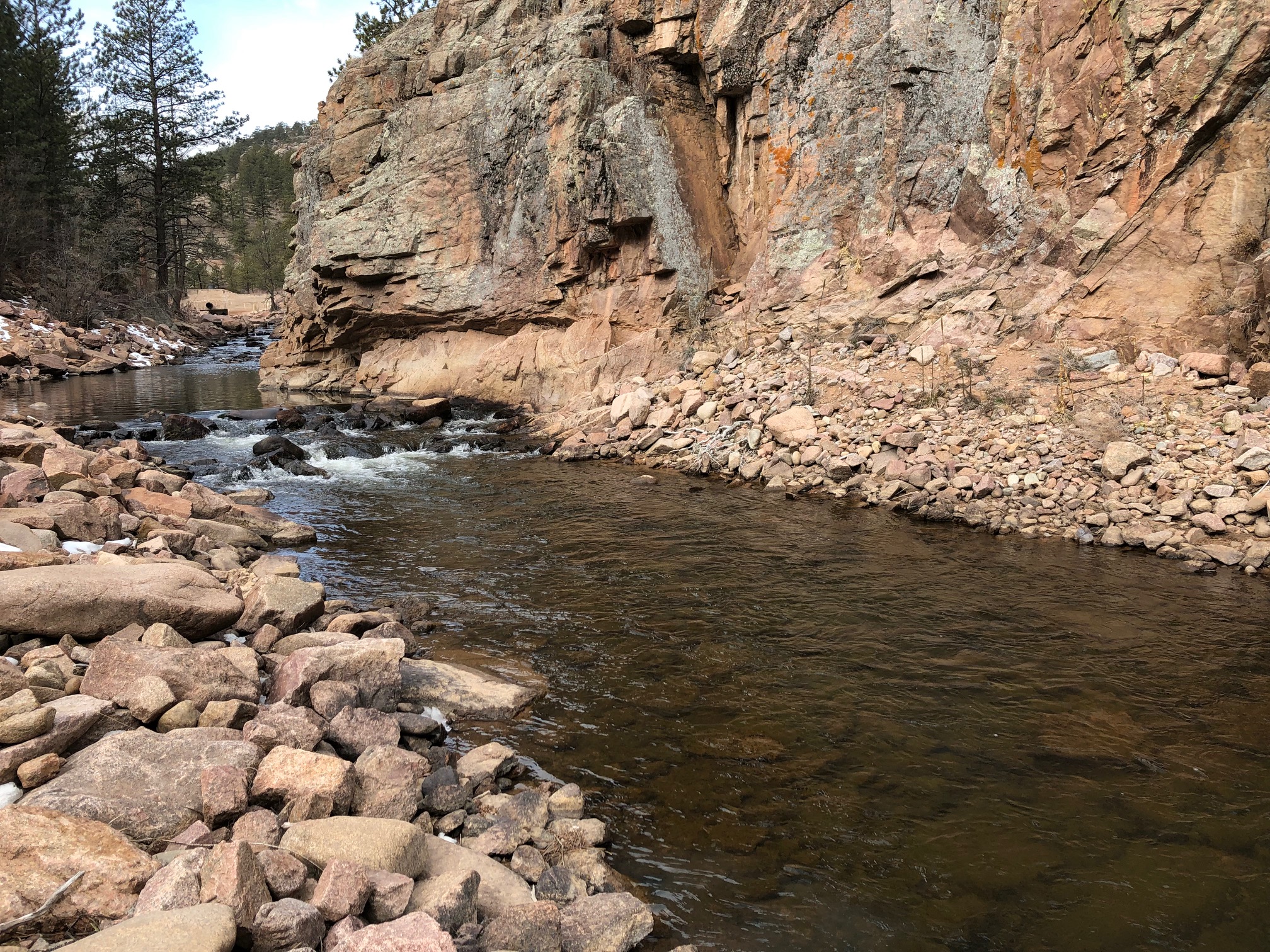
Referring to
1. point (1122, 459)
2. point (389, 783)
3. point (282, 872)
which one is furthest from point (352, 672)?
point (1122, 459)

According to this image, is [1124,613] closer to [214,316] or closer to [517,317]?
[517,317]

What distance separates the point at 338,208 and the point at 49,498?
16543mm

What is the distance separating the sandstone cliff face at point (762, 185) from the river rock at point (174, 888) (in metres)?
11.6

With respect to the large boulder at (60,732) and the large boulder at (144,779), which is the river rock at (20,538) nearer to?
the large boulder at (60,732)

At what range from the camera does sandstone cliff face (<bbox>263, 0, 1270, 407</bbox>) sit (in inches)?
413

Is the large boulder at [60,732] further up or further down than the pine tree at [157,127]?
further down

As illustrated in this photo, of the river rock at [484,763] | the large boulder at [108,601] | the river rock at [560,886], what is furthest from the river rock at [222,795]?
the large boulder at [108,601]

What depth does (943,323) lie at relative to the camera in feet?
41.0

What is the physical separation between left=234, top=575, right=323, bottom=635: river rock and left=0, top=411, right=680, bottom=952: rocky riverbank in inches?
0.7

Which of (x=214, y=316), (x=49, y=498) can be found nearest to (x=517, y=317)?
(x=49, y=498)

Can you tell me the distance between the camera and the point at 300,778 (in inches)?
139

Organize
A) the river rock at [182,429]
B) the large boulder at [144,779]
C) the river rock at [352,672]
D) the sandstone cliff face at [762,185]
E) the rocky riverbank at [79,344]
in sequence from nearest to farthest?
→ 1. the large boulder at [144,779]
2. the river rock at [352,672]
3. the sandstone cliff face at [762,185]
4. the river rock at [182,429]
5. the rocky riverbank at [79,344]

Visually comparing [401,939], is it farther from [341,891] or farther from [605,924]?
[605,924]

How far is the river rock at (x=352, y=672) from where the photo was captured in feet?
15.0
